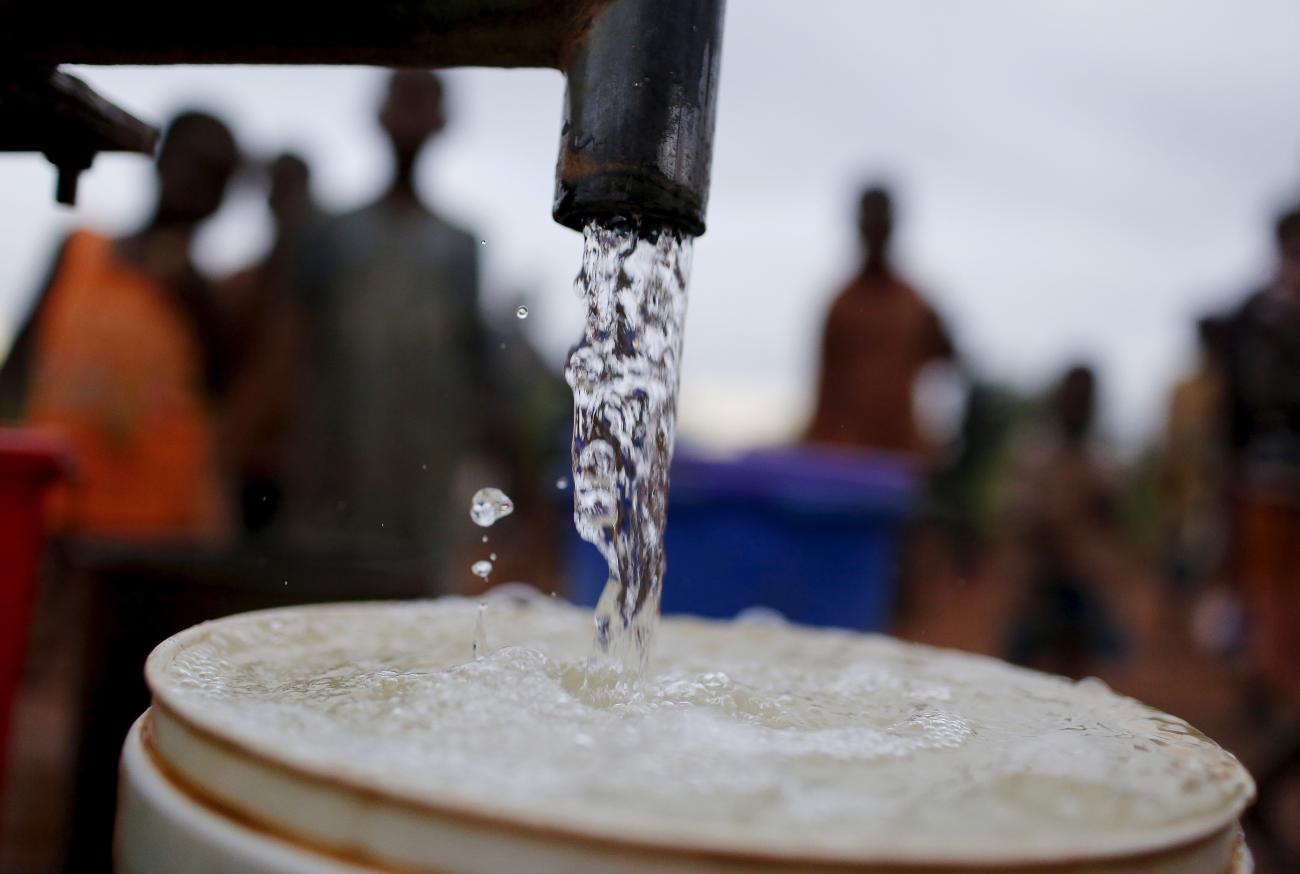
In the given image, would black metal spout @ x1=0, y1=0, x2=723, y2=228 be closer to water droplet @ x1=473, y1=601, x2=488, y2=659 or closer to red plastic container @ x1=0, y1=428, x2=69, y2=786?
water droplet @ x1=473, y1=601, x2=488, y2=659

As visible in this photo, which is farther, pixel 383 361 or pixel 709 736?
pixel 383 361

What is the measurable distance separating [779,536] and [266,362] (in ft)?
6.51

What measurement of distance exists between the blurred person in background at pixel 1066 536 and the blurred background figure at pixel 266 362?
11.0ft

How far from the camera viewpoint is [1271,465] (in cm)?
375

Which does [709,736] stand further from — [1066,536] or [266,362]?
[1066,536]

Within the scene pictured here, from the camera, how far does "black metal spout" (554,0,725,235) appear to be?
0.87 m

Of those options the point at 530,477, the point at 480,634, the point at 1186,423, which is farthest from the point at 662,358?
the point at 530,477

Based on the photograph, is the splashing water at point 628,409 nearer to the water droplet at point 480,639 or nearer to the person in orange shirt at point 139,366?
the water droplet at point 480,639

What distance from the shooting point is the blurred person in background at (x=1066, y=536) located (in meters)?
5.04

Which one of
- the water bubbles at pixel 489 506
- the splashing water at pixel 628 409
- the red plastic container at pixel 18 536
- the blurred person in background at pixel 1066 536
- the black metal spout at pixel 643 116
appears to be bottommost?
the blurred person in background at pixel 1066 536

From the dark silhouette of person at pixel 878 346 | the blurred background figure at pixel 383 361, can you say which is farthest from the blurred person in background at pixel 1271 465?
the blurred background figure at pixel 383 361

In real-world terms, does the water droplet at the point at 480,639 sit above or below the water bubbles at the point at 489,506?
below

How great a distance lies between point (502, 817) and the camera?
54cm

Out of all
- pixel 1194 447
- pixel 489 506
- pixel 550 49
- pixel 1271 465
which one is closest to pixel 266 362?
pixel 489 506
